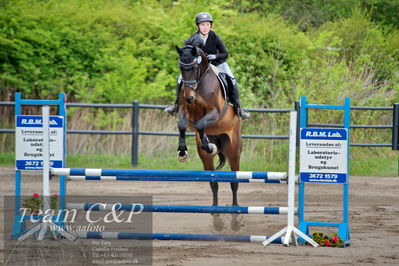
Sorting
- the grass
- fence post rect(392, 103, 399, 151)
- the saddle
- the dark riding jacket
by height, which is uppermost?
the dark riding jacket

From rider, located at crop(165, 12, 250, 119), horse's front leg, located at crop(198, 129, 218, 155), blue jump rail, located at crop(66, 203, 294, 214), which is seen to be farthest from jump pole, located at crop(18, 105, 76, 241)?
horse's front leg, located at crop(198, 129, 218, 155)

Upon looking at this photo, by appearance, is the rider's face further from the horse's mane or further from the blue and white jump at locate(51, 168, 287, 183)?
the blue and white jump at locate(51, 168, 287, 183)

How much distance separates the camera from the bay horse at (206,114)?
842cm

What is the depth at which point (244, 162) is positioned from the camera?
1606 centimetres

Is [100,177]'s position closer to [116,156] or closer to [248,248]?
[248,248]

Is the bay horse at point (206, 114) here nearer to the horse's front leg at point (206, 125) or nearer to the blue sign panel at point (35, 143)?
the horse's front leg at point (206, 125)

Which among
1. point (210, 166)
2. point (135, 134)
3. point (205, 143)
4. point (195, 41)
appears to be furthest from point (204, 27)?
point (135, 134)

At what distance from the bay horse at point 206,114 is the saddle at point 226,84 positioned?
0.06 m

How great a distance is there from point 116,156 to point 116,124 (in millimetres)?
1050

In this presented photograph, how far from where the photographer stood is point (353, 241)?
27.0 feet

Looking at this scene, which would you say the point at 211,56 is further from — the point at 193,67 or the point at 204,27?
the point at 193,67

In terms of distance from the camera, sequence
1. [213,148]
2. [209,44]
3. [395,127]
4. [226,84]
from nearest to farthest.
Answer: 1. [213,148]
2. [209,44]
3. [226,84]
4. [395,127]

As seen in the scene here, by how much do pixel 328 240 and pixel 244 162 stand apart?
8.16 meters

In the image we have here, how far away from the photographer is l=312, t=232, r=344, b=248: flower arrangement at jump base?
7.85 metres
